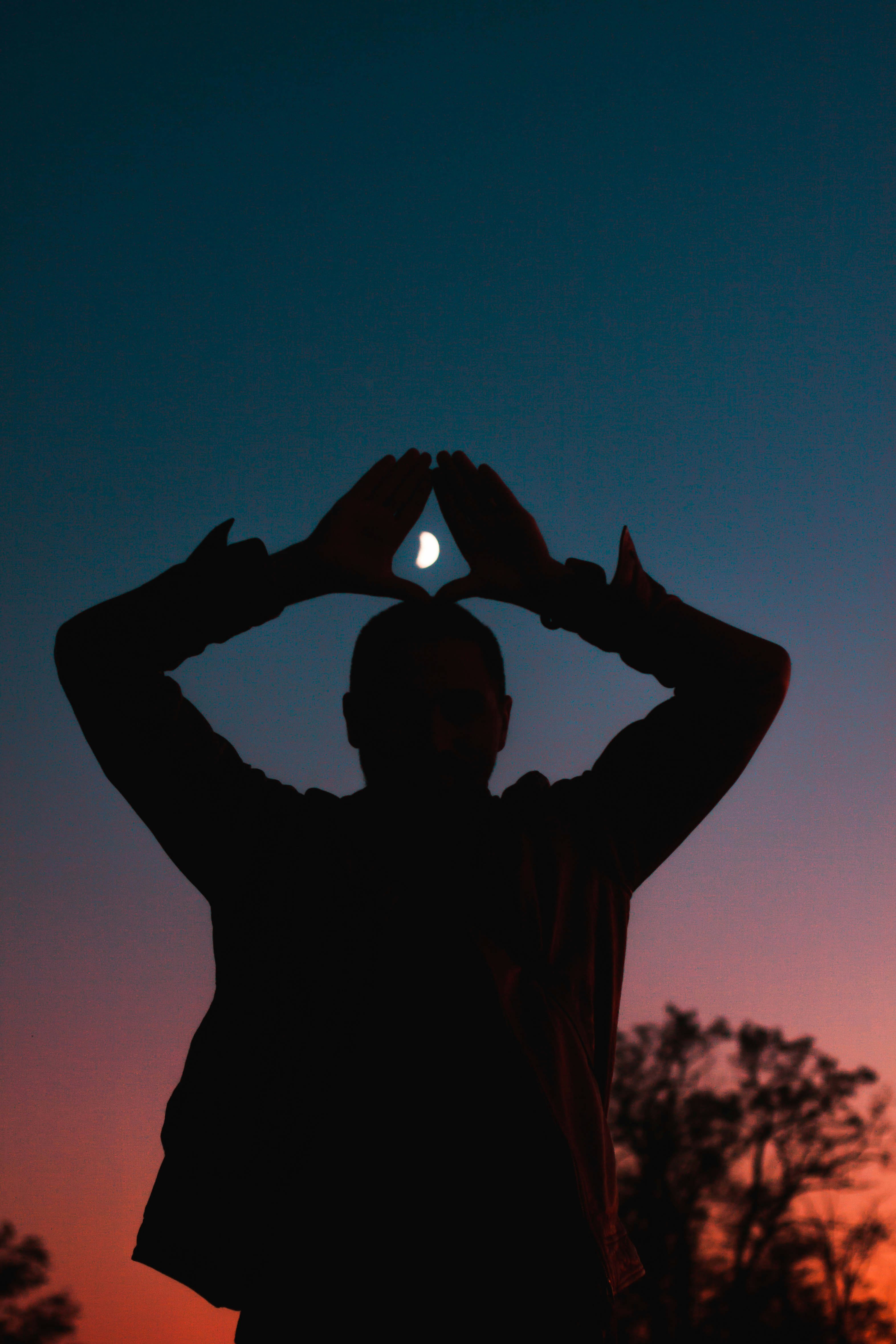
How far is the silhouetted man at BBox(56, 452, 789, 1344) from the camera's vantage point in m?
1.72

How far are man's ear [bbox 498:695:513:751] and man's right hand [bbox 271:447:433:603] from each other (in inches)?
14.1

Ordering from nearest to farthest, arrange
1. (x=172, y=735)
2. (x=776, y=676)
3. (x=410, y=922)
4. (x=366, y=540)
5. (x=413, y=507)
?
(x=410, y=922) → (x=172, y=735) → (x=776, y=676) → (x=366, y=540) → (x=413, y=507)

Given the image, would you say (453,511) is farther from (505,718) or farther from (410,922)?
(410,922)

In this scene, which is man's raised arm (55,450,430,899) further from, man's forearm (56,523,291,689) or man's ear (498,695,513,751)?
man's ear (498,695,513,751)

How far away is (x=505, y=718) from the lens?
252 centimetres

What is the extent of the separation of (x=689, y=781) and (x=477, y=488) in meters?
1.05

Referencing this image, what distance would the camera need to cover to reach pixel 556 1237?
5.63ft

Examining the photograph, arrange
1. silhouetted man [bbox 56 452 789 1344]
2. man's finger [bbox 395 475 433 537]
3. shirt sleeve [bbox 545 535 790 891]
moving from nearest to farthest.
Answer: silhouetted man [bbox 56 452 789 1344] < shirt sleeve [bbox 545 535 790 891] < man's finger [bbox 395 475 433 537]

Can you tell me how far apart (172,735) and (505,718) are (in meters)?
0.85

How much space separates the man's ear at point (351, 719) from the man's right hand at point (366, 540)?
0.95 feet

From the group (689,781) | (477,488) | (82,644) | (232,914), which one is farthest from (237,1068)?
(477,488)

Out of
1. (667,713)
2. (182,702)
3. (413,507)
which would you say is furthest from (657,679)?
(182,702)

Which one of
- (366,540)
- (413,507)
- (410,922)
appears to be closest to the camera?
(410,922)

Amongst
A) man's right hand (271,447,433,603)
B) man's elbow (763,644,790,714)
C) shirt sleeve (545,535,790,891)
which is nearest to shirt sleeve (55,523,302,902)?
man's right hand (271,447,433,603)
